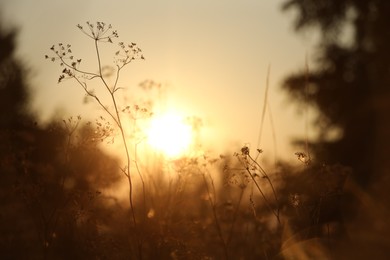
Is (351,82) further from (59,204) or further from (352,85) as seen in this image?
(59,204)

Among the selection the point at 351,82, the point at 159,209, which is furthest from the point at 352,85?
→ the point at 159,209

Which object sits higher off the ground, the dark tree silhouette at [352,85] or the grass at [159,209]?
the dark tree silhouette at [352,85]

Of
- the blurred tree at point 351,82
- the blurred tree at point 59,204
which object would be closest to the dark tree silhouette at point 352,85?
the blurred tree at point 351,82

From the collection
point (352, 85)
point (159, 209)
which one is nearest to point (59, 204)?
point (159, 209)

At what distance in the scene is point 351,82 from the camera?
1169cm

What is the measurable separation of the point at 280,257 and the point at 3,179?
5155 millimetres

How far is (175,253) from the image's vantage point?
6.58m

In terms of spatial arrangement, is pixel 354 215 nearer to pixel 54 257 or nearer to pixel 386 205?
pixel 386 205

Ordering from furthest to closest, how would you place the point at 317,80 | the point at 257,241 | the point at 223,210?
the point at 317,80 → the point at 223,210 → the point at 257,241

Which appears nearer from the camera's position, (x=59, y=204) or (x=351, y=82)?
(x=59, y=204)

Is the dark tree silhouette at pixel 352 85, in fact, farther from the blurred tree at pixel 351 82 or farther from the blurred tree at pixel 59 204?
the blurred tree at pixel 59 204

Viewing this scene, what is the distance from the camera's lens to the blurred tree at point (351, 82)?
1098 centimetres

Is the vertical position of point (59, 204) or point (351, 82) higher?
point (351, 82)

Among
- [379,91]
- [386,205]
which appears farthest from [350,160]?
[386,205]
